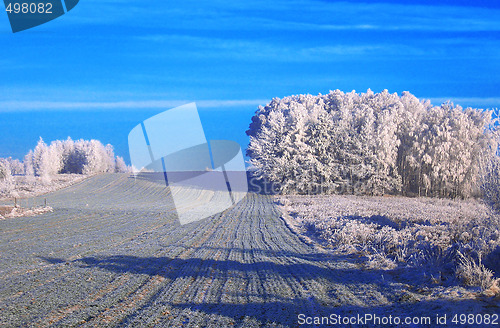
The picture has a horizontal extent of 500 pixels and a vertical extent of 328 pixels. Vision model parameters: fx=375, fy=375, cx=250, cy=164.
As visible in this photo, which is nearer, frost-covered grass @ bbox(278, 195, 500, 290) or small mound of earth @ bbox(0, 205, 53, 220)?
frost-covered grass @ bbox(278, 195, 500, 290)

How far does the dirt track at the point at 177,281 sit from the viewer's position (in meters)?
7.04

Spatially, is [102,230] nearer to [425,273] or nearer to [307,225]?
[307,225]

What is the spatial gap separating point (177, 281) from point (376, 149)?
38540mm

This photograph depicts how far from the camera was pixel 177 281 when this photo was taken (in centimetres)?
938

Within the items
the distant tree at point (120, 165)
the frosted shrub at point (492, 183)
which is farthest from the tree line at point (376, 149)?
the distant tree at point (120, 165)

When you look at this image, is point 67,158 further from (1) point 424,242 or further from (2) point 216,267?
(1) point 424,242

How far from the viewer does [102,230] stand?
747 inches

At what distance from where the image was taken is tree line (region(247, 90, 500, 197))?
1644 inches

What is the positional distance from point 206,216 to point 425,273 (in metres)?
18.4

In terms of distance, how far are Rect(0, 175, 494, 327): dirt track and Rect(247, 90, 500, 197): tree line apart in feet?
91.4

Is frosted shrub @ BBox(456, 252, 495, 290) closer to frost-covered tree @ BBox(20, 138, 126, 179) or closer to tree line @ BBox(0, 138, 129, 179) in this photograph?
tree line @ BBox(0, 138, 129, 179)

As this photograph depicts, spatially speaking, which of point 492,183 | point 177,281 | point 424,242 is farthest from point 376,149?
point 177,281

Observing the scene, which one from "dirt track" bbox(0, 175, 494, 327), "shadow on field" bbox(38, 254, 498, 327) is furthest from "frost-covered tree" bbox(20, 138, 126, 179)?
"shadow on field" bbox(38, 254, 498, 327)

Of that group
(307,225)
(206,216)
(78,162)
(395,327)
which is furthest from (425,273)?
(78,162)
